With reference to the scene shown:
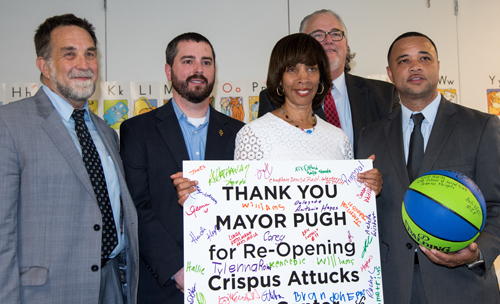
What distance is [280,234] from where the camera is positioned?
74.4 inches

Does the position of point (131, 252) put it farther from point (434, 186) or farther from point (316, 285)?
point (434, 186)

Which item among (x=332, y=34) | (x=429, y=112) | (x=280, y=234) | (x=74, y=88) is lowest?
(x=280, y=234)

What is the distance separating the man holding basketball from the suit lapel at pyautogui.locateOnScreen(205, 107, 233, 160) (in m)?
0.88

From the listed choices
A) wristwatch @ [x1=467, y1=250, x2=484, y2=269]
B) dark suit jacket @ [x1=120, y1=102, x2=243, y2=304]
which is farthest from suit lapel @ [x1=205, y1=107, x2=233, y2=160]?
wristwatch @ [x1=467, y1=250, x2=484, y2=269]

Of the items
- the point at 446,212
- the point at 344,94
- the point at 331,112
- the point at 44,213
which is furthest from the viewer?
the point at 344,94

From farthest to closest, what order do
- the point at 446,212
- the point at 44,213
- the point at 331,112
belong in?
the point at 331,112, the point at 44,213, the point at 446,212

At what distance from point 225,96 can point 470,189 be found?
2.77m

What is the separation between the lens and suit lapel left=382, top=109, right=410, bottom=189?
2052 mm

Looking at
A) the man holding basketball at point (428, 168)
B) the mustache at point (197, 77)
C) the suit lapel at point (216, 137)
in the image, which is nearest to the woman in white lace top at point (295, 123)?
the man holding basketball at point (428, 168)

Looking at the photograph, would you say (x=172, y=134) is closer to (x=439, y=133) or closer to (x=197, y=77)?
(x=197, y=77)

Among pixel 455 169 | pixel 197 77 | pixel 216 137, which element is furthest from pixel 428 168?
pixel 197 77

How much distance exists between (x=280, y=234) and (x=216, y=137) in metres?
0.82

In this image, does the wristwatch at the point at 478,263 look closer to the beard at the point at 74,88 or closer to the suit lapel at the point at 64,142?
the suit lapel at the point at 64,142
